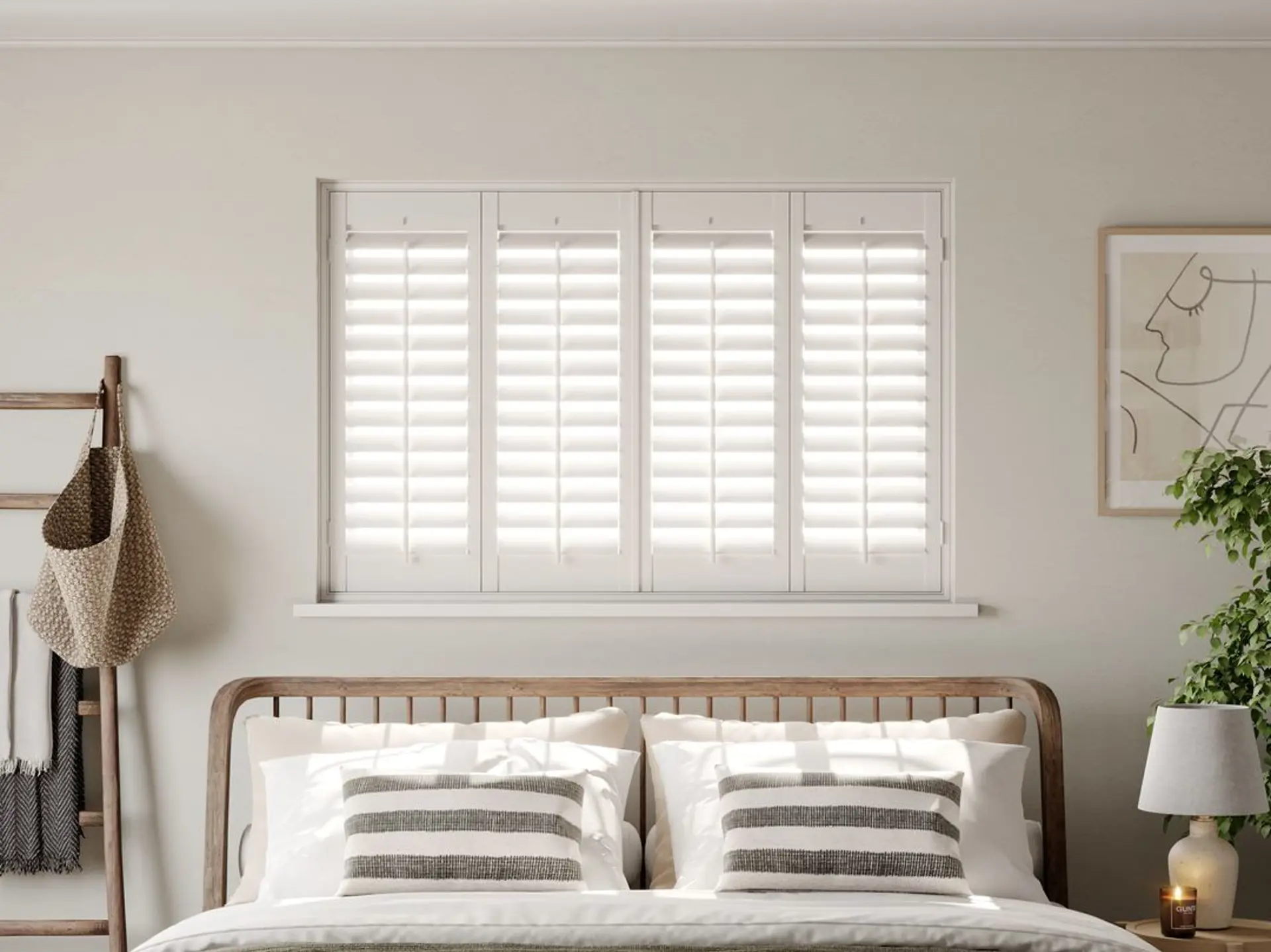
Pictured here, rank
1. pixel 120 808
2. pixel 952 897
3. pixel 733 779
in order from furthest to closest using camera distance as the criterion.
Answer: pixel 120 808 → pixel 733 779 → pixel 952 897

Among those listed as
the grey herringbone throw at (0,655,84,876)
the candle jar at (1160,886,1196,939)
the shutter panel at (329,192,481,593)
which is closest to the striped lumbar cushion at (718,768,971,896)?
the candle jar at (1160,886,1196,939)

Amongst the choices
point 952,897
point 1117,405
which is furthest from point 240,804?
point 1117,405

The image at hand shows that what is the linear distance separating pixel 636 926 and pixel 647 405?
1424mm

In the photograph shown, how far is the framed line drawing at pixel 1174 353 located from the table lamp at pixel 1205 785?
71 cm

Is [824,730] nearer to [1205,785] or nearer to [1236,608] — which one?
[1205,785]

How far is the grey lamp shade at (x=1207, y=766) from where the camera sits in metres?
2.66

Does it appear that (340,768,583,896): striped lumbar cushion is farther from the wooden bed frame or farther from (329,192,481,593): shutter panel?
(329,192,481,593): shutter panel

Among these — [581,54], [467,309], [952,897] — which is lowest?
[952,897]

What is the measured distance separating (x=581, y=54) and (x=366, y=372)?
102cm

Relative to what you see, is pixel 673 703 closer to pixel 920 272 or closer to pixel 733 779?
pixel 733 779

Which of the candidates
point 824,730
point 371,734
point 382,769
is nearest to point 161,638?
point 371,734

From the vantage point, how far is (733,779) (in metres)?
2.76

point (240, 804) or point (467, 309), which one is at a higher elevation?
point (467, 309)

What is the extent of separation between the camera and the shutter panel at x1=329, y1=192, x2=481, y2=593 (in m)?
3.31
